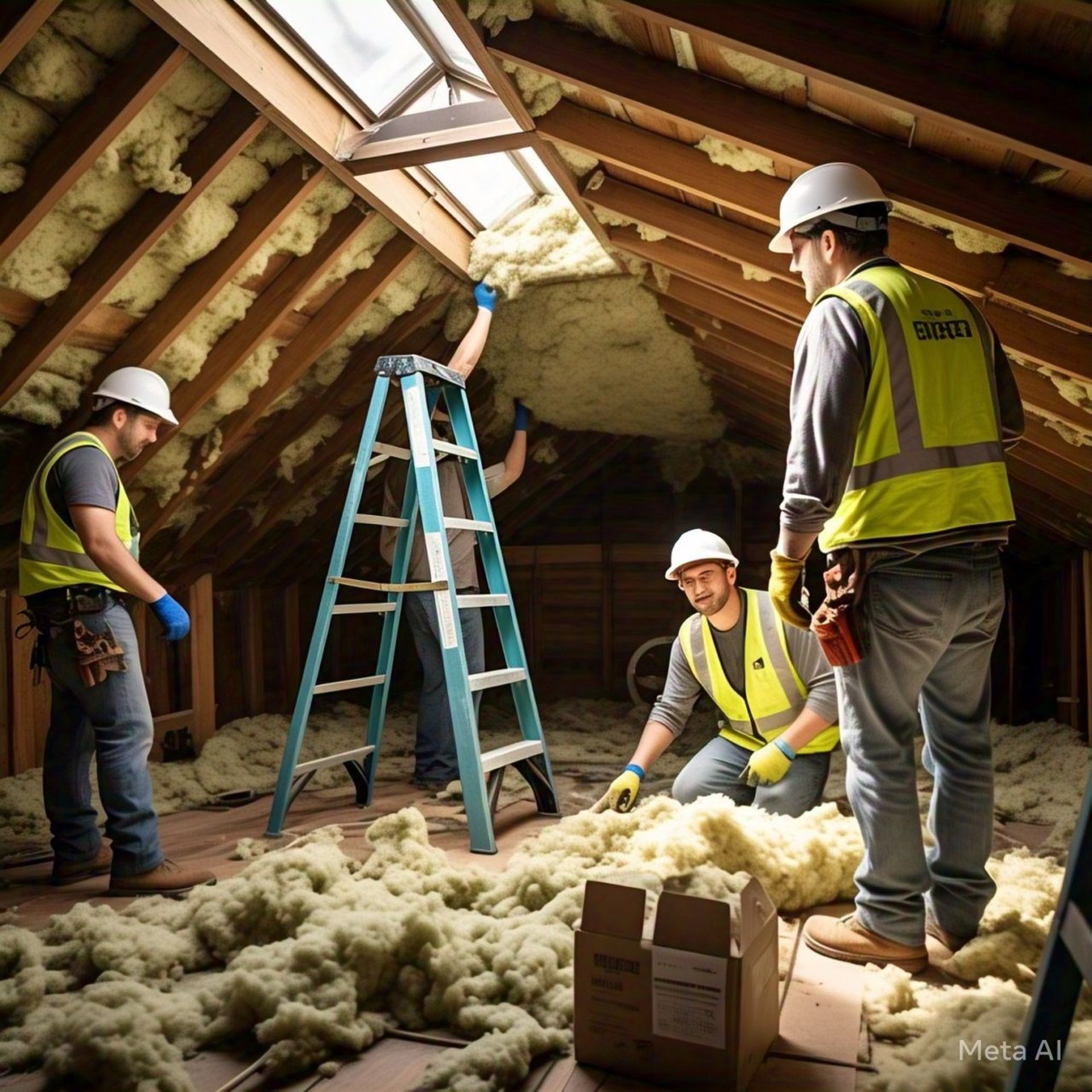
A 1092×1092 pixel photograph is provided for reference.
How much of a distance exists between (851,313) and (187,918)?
1727 millimetres

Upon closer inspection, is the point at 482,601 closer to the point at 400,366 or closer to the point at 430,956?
the point at 400,366

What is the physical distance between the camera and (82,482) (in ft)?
7.28

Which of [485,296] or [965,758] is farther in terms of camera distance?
[485,296]

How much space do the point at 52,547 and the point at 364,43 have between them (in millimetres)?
1530

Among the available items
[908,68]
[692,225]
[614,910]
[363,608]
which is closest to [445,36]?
[692,225]

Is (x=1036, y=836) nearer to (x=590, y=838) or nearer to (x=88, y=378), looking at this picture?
(x=590, y=838)

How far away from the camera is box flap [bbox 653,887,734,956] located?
1.24 meters

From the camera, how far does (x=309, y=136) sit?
2334mm

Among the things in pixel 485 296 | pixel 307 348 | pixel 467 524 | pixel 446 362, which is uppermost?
pixel 485 296

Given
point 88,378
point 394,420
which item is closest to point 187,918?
point 88,378

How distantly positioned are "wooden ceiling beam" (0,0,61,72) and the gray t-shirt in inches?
35.0

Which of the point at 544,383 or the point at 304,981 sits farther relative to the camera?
the point at 544,383

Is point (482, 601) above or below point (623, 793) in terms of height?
above

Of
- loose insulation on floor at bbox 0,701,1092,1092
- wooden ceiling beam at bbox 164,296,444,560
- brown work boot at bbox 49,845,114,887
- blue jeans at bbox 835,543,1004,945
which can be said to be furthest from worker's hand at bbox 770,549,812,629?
wooden ceiling beam at bbox 164,296,444,560
